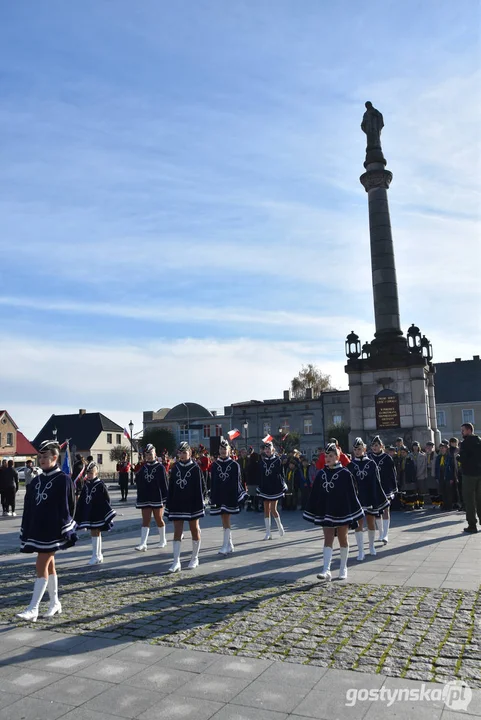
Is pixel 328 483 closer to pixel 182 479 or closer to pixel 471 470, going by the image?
pixel 182 479

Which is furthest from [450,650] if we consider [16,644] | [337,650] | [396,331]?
[396,331]

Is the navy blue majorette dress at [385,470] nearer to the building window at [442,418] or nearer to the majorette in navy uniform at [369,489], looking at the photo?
the majorette in navy uniform at [369,489]

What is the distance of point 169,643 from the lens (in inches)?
230

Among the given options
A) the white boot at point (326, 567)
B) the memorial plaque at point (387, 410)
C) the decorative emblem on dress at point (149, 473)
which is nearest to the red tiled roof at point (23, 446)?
the memorial plaque at point (387, 410)

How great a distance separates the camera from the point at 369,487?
35.1 feet

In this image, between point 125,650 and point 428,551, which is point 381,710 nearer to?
point 125,650

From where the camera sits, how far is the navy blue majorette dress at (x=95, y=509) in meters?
10.7

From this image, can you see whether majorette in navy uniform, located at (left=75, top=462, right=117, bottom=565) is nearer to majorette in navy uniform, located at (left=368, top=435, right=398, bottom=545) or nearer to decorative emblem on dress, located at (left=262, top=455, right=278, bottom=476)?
decorative emblem on dress, located at (left=262, top=455, right=278, bottom=476)

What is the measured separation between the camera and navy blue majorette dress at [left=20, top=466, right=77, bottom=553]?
7.16 metres

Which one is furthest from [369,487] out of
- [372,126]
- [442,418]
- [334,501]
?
[442,418]

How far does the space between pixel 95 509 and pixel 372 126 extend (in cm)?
2373

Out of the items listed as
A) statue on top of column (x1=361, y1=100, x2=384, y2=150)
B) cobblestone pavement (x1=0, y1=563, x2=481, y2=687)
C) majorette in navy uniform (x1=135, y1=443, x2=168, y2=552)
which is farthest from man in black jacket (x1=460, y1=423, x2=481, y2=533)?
statue on top of column (x1=361, y1=100, x2=384, y2=150)

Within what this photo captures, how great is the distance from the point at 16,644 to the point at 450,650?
4.21 metres

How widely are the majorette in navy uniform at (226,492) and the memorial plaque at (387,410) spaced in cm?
1380
